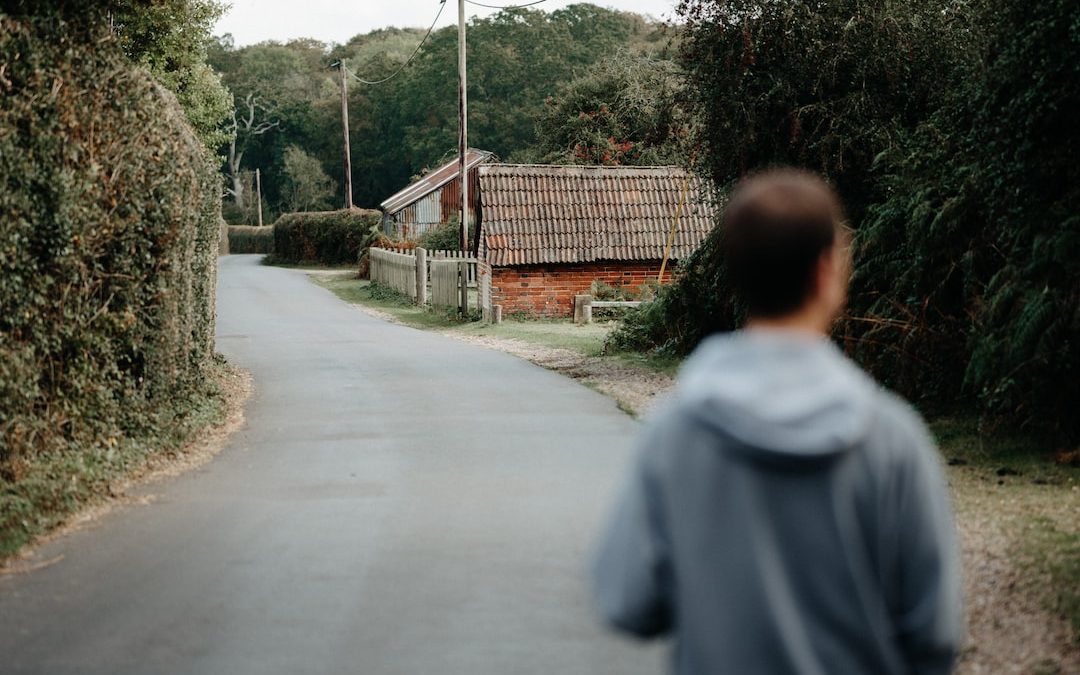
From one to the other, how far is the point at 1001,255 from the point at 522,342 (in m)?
12.8

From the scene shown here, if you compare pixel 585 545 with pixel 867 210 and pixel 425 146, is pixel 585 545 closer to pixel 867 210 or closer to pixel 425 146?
pixel 867 210

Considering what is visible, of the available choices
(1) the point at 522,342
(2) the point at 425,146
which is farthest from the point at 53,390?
(2) the point at 425,146

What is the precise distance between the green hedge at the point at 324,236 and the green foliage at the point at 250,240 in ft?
56.1

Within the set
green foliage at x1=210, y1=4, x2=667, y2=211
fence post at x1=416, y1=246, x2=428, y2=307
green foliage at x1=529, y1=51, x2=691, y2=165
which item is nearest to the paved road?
fence post at x1=416, y1=246, x2=428, y2=307

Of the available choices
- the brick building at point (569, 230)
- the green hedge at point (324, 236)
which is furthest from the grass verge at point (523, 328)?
the green hedge at point (324, 236)

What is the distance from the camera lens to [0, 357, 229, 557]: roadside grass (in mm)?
8219

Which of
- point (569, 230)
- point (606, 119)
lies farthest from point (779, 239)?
point (606, 119)

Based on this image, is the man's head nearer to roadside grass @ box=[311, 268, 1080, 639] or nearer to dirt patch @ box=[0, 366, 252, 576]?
roadside grass @ box=[311, 268, 1080, 639]

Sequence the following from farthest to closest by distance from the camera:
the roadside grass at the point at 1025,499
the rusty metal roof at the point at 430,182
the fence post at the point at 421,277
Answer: the rusty metal roof at the point at 430,182 → the fence post at the point at 421,277 → the roadside grass at the point at 1025,499

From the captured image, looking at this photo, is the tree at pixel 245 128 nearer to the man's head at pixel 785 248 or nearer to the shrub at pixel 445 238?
the shrub at pixel 445 238

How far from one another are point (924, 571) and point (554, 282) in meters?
27.6

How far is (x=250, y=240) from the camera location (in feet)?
282

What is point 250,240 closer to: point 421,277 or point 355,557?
point 421,277

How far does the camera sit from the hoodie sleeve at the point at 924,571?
246cm
